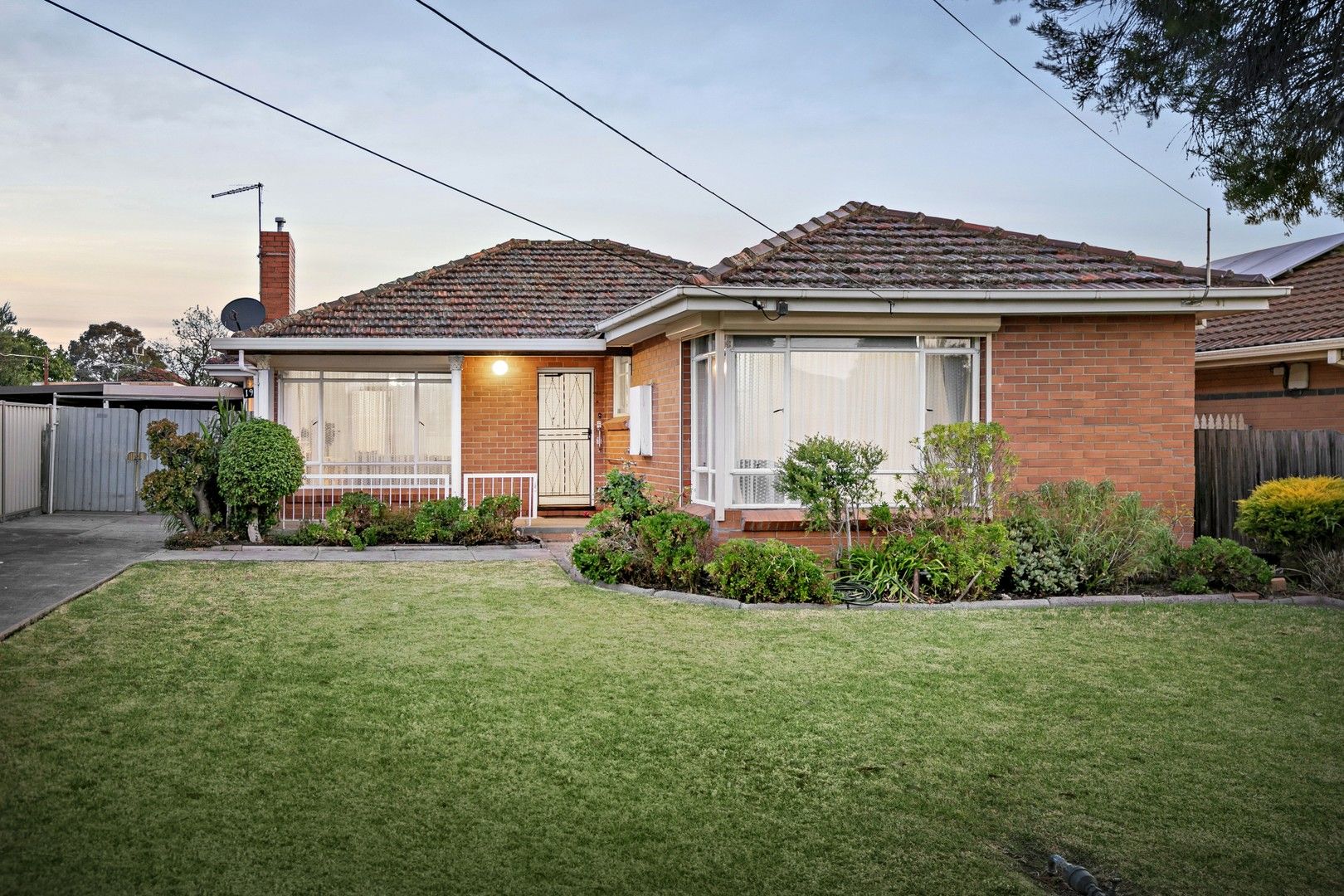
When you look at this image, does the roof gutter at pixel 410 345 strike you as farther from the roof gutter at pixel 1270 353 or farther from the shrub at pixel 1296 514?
the roof gutter at pixel 1270 353

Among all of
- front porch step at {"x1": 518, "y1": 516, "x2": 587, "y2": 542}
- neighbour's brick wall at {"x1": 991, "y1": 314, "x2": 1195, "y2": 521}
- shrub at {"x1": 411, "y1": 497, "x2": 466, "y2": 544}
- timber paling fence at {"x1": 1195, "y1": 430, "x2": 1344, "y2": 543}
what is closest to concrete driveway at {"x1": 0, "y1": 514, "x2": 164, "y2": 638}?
shrub at {"x1": 411, "y1": 497, "x2": 466, "y2": 544}

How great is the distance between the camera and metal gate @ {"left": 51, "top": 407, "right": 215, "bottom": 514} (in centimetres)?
1859

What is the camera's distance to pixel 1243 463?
1167 cm

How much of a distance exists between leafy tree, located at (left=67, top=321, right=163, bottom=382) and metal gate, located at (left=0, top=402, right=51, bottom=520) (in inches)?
1401

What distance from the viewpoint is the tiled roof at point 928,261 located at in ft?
35.2

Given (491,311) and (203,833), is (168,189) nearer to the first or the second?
(491,311)

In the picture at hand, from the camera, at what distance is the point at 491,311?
16.1 metres

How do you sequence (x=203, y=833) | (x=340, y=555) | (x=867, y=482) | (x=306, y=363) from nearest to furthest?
1. (x=203, y=833)
2. (x=867, y=482)
3. (x=340, y=555)
4. (x=306, y=363)

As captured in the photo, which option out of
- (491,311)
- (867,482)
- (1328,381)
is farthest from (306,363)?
(1328,381)

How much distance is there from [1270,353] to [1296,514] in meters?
4.60

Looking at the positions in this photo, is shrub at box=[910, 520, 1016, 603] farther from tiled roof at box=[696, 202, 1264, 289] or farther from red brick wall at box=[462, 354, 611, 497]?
red brick wall at box=[462, 354, 611, 497]

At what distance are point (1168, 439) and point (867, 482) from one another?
11.9 feet

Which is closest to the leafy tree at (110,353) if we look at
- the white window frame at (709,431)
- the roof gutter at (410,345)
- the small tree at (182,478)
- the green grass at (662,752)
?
the roof gutter at (410,345)

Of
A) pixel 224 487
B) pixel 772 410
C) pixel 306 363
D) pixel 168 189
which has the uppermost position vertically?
pixel 168 189
